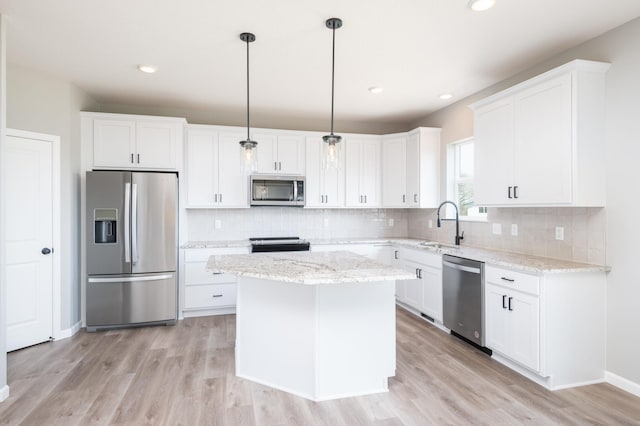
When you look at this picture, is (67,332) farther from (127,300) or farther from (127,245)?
(127,245)

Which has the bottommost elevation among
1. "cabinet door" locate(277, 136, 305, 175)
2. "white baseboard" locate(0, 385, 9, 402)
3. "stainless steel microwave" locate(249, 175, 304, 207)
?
"white baseboard" locate(0, 385, 9, 402)

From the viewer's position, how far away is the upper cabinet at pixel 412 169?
4668 millimetres

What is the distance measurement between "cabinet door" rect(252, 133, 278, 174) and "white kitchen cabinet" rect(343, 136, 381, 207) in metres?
1.04

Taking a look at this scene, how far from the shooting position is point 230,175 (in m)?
4.60

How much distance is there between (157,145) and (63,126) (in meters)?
0.92

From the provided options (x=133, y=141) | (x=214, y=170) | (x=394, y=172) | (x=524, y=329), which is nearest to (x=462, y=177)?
(x=394, y=172)

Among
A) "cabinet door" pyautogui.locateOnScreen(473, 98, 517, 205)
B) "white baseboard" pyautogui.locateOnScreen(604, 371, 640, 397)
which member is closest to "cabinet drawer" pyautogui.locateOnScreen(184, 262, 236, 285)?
"cabinet door" pyautogui.locateOnScreen(473, 98, 517, 205)

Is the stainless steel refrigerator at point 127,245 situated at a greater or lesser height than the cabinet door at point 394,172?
lesser

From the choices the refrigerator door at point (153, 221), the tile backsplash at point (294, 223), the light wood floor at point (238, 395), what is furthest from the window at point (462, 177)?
the refrigerator door at point (153, 221)

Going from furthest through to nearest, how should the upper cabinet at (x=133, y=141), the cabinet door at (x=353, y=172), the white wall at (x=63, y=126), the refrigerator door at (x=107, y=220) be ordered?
the cabinet door at (x=353, y=172) < the upper cabinet at (x=133, y=141) < the refrigerator door at (x=107, y=220) < the white wall at (x=63, y=126)

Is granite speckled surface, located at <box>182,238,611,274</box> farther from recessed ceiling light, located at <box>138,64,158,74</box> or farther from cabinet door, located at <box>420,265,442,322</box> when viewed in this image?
recessed ceiling light, located at <box>138,64,158,74</box>

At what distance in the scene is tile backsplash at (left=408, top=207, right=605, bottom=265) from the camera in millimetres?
2744

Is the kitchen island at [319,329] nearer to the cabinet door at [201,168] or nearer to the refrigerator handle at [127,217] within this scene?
the refrigerator handle at [127,217]

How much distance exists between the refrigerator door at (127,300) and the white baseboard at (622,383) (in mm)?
4159
